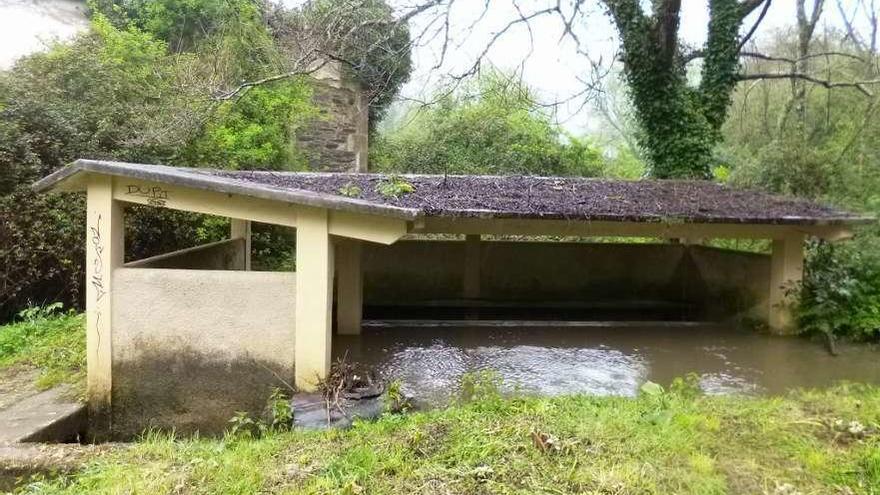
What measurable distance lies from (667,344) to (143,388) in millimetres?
6602

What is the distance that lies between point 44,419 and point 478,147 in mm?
13699

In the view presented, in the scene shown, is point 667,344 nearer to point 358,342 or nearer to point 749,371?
point 749,371

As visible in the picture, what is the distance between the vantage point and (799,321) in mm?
8289

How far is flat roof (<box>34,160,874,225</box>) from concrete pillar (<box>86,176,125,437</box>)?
339mm

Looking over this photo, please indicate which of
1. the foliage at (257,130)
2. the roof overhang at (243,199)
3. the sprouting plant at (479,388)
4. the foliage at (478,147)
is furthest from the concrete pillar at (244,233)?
the foliage at (478,147)

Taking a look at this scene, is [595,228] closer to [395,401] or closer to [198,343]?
[395,401]

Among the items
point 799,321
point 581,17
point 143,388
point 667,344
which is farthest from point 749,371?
point 143,388

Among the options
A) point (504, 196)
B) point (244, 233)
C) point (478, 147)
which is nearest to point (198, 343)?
point (504, 196)

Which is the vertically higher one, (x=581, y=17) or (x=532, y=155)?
(x=581, y=17)

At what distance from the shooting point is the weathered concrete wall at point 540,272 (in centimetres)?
1122

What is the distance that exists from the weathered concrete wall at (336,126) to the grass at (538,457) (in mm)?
11510

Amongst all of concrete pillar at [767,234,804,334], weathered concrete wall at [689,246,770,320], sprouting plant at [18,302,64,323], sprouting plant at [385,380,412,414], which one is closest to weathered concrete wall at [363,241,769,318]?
weathered concrete wall at [689,246,770,320]

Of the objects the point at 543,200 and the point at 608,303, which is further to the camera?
the point at 608,303

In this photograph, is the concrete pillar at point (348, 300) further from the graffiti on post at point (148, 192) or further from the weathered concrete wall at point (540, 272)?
the graffiti on post at point (148, 192)
